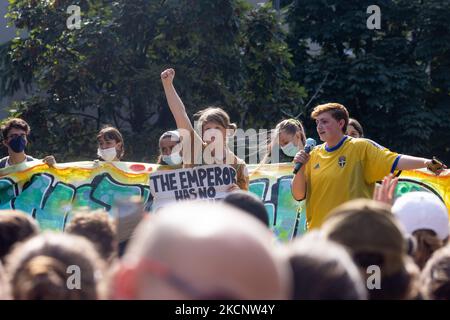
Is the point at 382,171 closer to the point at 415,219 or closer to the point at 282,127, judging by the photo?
the point at 282,127

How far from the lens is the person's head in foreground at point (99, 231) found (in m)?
3.39

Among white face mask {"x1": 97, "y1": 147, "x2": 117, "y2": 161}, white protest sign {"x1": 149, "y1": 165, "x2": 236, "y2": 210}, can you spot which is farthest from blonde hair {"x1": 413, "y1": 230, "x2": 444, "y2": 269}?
white face mask {"x1": 97, "y1": 147, "x2": 117, "y2": 161}

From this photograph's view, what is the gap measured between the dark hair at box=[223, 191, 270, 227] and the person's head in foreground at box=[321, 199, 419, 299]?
0.71 metres

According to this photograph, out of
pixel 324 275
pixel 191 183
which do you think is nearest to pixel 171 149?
pixel 191 183

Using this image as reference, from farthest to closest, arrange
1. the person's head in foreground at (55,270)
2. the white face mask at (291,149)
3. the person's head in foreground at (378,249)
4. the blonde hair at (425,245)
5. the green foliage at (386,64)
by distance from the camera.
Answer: the green foliage at (386,64)
the white face mask at (291,149)
the blonde hair at (425,245)
the person's head in foreground at (378,249)
the person's head in foreground at (55,270)

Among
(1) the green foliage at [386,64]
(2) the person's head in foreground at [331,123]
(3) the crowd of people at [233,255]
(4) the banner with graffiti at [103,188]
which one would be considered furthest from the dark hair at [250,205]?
(1) the green foliage at [386,64]

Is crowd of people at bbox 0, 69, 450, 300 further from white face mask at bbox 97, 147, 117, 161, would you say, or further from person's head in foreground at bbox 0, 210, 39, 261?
white face mask at bbox 97, 147, 117, 161

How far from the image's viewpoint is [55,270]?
243cm

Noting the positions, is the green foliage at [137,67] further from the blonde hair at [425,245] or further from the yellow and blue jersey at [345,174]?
the blonde hair at [425,245]

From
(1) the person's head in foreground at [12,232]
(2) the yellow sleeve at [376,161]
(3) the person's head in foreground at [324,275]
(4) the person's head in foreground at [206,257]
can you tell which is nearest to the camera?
(4) the person's head in foreground at [206,257]

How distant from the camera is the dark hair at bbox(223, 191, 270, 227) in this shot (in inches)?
136

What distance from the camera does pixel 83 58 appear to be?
13.5 m
